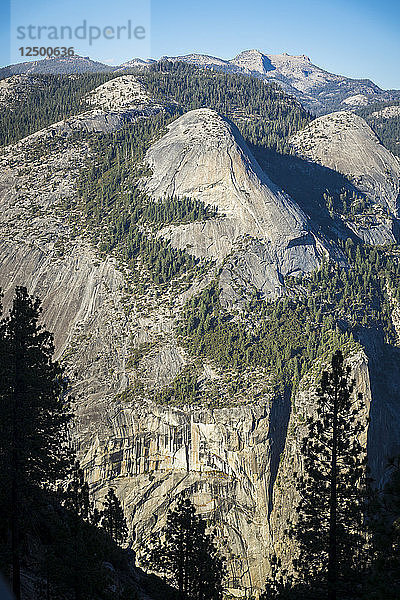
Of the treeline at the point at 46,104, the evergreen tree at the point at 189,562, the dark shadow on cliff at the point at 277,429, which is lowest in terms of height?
the evergreen tree at the point at 189,562

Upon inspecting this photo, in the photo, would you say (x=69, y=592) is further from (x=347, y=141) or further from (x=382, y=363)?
(x=347, y=141)

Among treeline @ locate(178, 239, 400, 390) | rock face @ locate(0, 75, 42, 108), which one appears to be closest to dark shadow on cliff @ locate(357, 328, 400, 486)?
treeline @ locate(178, 239, 400, 390)

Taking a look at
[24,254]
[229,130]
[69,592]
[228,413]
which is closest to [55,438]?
[69,592]

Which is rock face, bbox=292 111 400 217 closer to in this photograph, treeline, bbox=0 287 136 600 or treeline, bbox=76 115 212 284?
treeline, bbox=76 115 212 284

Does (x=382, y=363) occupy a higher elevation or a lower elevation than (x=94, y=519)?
higher

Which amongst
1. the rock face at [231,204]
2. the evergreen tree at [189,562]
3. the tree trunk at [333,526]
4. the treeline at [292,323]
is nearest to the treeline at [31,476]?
the evergreen tree at [189,562]

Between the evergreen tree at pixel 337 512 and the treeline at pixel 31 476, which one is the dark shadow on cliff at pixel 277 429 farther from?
the treeline at pixel 31 476

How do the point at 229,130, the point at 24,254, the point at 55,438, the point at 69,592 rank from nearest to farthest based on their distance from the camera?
1. the point at 69,592
2. the point at 55,438
3. the point at 24,254
4. the point at 229,130
